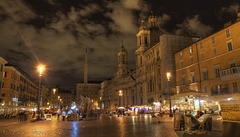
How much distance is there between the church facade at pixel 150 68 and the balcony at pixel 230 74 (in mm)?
15402

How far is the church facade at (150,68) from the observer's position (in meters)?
50.2

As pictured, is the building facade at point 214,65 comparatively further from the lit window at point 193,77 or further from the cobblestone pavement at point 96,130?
the cobblestone pavement at point 96,130

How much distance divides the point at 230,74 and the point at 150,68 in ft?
99.2

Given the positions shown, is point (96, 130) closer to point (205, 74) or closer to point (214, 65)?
point (214, 65)

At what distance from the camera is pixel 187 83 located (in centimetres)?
4184

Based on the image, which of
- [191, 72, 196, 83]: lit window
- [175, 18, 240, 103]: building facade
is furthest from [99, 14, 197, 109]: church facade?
[191, 72, 196, 83]: lit window

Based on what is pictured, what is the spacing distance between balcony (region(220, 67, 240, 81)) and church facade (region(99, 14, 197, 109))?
50.5 feet

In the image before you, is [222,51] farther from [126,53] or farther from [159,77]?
[126,53]

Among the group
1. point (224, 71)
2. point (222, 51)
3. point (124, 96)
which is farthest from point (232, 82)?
point (124, 96)

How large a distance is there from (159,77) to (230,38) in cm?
2451

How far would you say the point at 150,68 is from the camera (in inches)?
2352

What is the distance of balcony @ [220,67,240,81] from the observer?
29.4m

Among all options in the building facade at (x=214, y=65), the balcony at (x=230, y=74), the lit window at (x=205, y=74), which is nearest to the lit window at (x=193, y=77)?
the building facade at (x=214, y=65)

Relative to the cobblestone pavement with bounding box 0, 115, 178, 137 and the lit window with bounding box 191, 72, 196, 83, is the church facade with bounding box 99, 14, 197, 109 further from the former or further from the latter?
the cobblestone pavement with bounding box 0, 115, 178, 137
